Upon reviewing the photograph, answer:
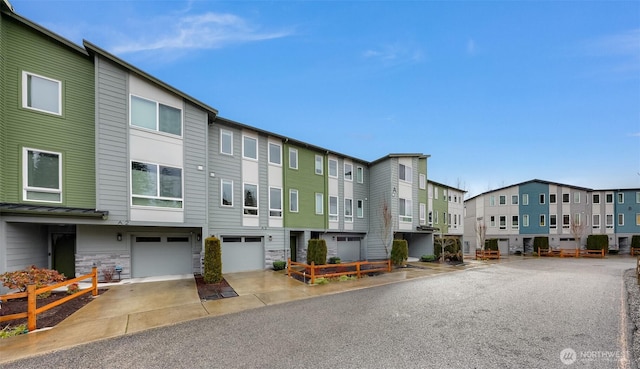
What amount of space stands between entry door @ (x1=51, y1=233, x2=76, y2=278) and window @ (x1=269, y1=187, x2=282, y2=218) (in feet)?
30.9

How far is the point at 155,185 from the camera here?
12.2 metres

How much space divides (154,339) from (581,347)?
29.5 ft

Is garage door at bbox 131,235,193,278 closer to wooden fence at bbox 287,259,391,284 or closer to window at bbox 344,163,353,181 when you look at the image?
wooden fence at bbox 287,259,391,284

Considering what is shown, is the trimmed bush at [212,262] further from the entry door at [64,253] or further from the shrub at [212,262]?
the entry door at [64,253]

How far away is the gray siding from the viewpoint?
1114cm

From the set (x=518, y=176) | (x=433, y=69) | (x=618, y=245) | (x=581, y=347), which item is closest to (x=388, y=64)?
(x=433, y=69)

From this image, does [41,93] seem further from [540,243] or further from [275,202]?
[540,243]

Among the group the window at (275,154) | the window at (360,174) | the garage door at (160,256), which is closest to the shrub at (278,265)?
the garage door at (160,256)

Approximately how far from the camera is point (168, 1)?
12023 millimetres

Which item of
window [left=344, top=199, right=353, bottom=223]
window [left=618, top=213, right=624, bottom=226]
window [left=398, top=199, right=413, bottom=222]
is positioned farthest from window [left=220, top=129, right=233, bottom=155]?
window [left=618, top=213, right=624, bottom=226]

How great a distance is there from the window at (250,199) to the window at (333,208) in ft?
20.7

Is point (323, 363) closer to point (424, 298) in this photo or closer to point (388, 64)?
point (424, 298)

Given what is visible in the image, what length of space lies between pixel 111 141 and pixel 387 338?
12.8 m

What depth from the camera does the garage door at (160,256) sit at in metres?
12.8
